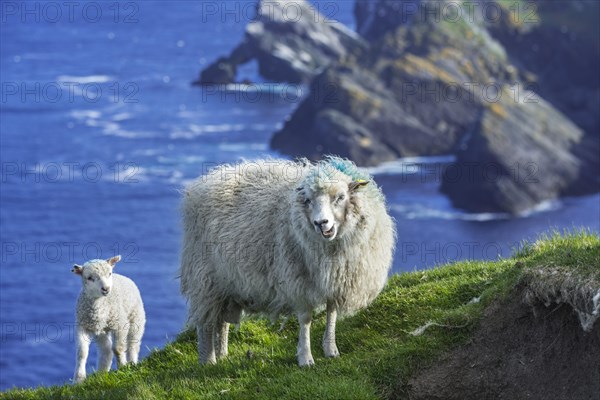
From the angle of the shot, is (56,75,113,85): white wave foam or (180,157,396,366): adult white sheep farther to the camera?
(56,75,113,85): white wave foam

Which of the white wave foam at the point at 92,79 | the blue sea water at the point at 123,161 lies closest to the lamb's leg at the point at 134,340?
the blue sea water at the point at 123,161

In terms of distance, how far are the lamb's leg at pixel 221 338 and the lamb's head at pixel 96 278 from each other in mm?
1514

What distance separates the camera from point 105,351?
12.1m

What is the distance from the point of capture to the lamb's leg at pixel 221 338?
11.1 meters

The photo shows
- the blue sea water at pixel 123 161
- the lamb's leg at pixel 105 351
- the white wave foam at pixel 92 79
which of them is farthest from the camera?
the white wave foam at pixel 92 79

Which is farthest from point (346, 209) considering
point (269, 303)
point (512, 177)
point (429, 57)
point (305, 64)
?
point (305, 64)

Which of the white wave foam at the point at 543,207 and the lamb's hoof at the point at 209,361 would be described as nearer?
the lamb's hoof at the point at 209,361

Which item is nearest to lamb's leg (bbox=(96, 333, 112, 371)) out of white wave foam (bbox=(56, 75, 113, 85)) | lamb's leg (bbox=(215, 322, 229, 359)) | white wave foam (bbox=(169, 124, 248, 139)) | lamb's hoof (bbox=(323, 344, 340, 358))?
lamb's leg (bbox=(215, 322, 229, 359))

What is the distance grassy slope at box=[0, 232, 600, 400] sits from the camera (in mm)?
9359

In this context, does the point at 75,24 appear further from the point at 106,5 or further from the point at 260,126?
the point at 260,126

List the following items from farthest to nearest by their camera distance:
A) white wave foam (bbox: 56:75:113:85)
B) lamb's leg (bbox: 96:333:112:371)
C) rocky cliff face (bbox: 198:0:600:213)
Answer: white wave foam (bbox: 56:75:113:85)
rocky cliff face (bbox: 198:0:600:213)
lamb's leg (bbox: 96:333:112:371)

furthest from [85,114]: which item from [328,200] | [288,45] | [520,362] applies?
[520,362]

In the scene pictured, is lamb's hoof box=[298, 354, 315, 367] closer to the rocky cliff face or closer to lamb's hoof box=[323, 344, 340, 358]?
lamb's hoof box=[323, 344, 340, 358]

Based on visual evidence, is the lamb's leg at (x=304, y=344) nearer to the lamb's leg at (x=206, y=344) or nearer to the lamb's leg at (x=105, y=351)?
the lamb's leg at (x=206, y=344)
